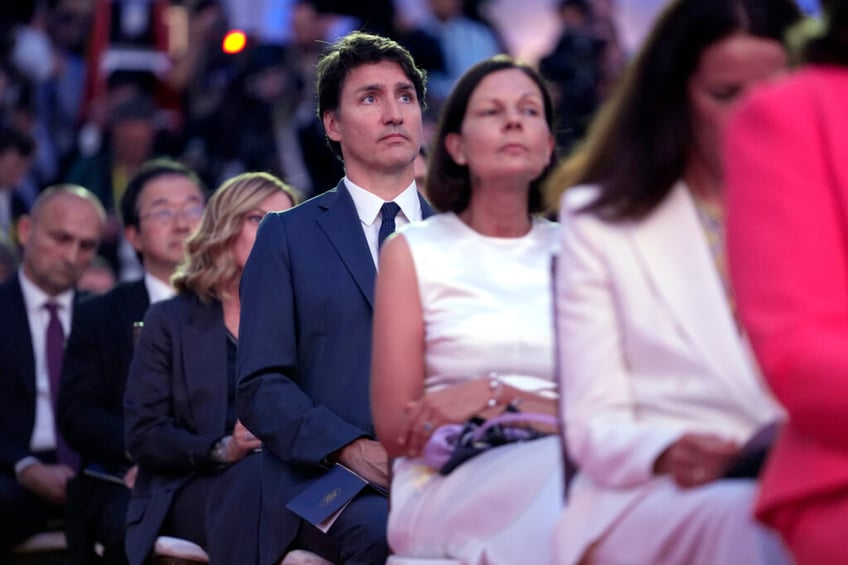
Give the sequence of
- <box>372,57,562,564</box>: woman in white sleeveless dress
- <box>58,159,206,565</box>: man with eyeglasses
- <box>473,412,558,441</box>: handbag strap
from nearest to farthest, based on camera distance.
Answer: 1. <box>372,57,562,564</box>: woman in white sleeveless dress
2. <box>473,412,558,441</box>: handbag strap
3. <box>58,159,206,565</box>: man with eyeglasses

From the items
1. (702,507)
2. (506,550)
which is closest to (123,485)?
(506,550)

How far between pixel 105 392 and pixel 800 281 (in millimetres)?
4249

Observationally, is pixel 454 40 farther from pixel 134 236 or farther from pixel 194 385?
pixel 194 385

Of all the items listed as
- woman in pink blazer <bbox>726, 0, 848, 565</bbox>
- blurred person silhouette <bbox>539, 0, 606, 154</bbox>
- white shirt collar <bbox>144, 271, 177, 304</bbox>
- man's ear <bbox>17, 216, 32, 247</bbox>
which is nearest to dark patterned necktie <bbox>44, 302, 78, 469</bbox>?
man's ear <bbox>17, 216, 32, 247</bbox>

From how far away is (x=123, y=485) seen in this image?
19.8 feet

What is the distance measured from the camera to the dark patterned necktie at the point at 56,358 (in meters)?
6.79

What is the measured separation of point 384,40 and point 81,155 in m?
5.67

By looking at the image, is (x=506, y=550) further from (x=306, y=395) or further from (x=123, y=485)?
(x=123, y=485)

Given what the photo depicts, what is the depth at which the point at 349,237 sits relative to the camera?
179 inches

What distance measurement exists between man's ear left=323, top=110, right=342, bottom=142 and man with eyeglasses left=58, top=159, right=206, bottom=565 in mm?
1445

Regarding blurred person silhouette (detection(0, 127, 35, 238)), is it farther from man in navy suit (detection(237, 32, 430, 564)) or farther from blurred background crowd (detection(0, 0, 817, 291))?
man in navy suit (detection(237, 32, 430, 564))

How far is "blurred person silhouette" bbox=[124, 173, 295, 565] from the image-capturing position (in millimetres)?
5180

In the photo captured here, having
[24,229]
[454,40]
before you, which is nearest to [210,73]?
[454,40]

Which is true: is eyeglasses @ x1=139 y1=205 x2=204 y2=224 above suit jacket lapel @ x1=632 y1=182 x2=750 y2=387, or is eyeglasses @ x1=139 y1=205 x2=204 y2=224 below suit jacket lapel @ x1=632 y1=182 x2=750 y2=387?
below
